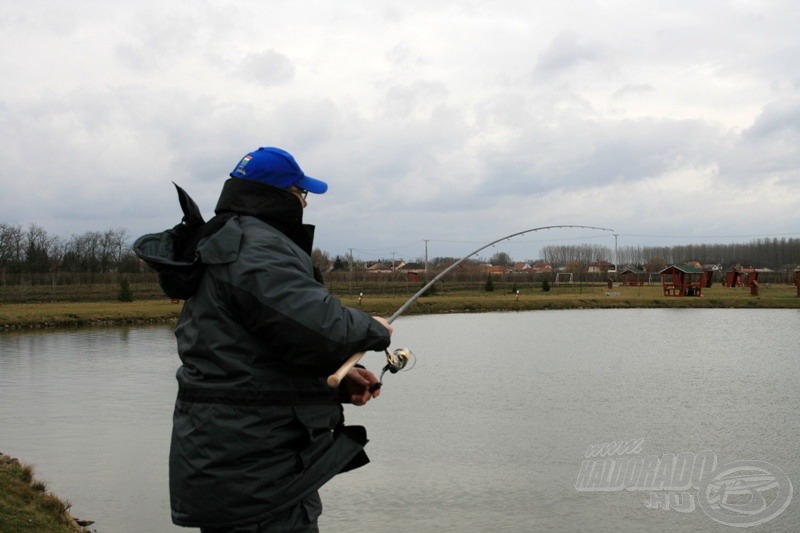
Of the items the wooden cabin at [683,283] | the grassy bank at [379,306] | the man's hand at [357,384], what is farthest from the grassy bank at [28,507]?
the wooden cabin at [683,283]

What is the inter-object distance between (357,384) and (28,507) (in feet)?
17.7

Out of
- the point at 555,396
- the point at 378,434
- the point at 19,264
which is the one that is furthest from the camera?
the point at 19,264

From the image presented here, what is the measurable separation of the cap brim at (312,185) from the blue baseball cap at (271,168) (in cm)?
1

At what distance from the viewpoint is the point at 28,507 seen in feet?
23.0

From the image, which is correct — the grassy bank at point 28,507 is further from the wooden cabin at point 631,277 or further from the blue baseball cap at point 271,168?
the wooden cabin at point 631,277

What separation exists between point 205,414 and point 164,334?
94.4 feet

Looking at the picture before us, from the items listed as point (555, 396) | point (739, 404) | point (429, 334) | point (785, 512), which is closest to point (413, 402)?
point (555, 396)

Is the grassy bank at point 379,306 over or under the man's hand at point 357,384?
under

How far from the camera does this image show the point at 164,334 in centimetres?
3019

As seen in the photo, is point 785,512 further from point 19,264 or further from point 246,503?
point 19,264

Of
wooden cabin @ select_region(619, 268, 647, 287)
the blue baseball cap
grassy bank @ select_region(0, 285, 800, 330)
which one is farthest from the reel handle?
wooden cabin @ select_region(619, 268, 647, 287)

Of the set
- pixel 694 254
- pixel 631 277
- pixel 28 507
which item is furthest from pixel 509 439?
pixel 694 254

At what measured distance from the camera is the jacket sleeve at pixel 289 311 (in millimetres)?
2605

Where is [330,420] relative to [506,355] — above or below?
above
